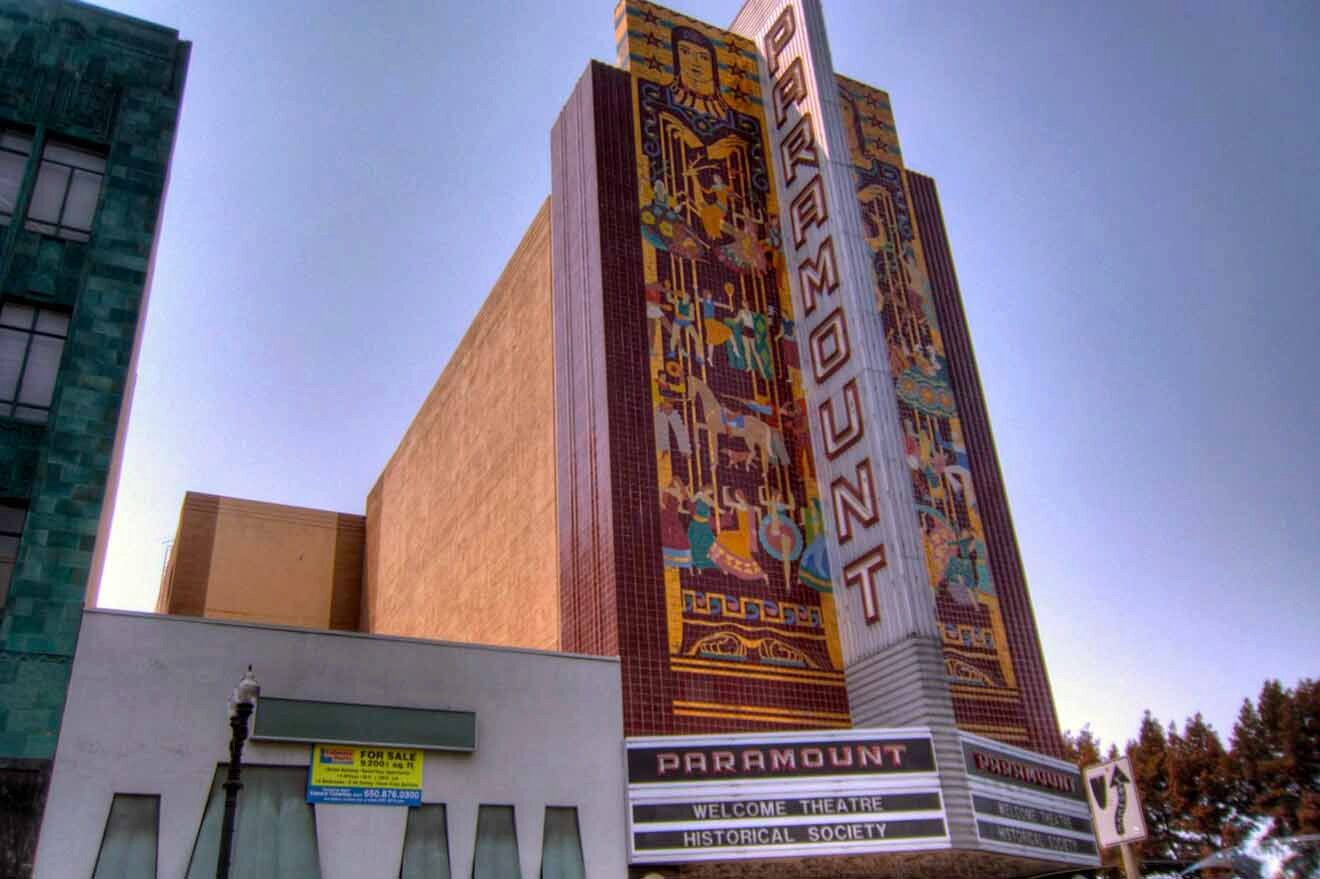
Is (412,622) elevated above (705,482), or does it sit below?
above

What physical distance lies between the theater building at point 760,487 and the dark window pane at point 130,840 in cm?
450

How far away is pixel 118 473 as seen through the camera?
20.8m

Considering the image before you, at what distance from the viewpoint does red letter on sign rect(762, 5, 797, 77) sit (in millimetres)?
29375

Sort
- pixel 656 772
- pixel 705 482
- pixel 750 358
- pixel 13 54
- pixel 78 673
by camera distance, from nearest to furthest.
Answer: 1. pixel 78 673
2. pixel 656 772
3. pixel 13 54
4. pixel 705 482
5. pixel 750 358

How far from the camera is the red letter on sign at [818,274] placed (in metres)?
25.8

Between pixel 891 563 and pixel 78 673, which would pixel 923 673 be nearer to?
pixel 891 563

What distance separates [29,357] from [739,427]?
14394 millimetres

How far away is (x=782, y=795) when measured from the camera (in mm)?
19453

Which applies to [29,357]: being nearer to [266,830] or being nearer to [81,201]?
[81,201]

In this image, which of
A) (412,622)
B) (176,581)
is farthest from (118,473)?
(176,581)

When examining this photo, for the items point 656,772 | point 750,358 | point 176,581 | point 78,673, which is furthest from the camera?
point 176,581

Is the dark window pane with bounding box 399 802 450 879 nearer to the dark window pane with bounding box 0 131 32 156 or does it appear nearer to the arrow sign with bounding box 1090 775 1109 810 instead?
the arrow sign with bounding box 1090 775 1109 810

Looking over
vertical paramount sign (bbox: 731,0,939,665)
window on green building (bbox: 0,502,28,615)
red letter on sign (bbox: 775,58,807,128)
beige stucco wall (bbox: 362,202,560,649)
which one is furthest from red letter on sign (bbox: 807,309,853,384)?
window on green building (bbox: 0,502,28,615)

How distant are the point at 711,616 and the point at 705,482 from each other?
312 cm
